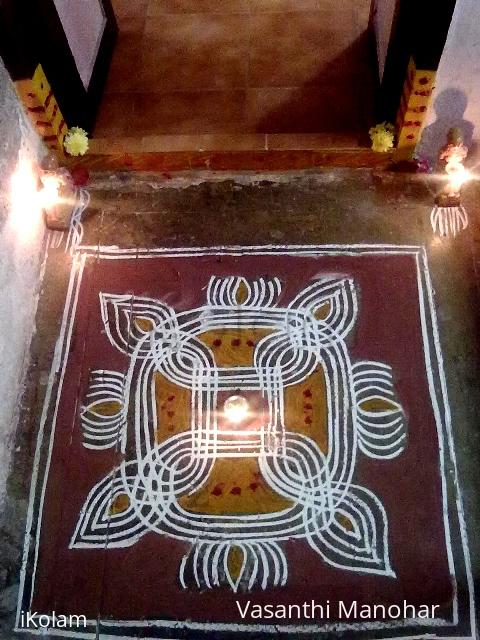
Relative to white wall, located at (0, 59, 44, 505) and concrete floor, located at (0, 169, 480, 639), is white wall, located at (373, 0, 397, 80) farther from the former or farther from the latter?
white wall, located at (0, 59, 44, 505)

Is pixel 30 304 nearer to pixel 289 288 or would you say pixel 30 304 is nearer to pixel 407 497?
pixel 289 288

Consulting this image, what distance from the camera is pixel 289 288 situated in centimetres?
239

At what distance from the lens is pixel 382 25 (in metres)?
2.66

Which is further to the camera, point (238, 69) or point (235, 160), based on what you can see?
point (238, 69)

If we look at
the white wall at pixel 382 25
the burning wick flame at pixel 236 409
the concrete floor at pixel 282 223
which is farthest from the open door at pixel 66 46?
the burning wick flame at pixel 236 409

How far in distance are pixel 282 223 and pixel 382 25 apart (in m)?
1.00

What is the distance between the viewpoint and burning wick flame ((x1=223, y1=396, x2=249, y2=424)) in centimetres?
215

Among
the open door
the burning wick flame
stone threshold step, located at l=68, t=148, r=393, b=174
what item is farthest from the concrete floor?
the burning wick flame

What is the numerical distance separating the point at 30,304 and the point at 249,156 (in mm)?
1086

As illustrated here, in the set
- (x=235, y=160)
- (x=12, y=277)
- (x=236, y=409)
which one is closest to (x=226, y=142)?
(x=235, y=160)

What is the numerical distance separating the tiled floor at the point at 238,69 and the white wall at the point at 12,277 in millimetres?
507

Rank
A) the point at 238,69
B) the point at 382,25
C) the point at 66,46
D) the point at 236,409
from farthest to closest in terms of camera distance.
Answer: the point at 238,69 → the point at 382,25 → the point at 66,46 → the point at 236,409

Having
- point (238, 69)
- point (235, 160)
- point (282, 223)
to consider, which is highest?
point (238, 69)

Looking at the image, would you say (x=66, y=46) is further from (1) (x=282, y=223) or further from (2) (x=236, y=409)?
(2) (x=236, y=409)
